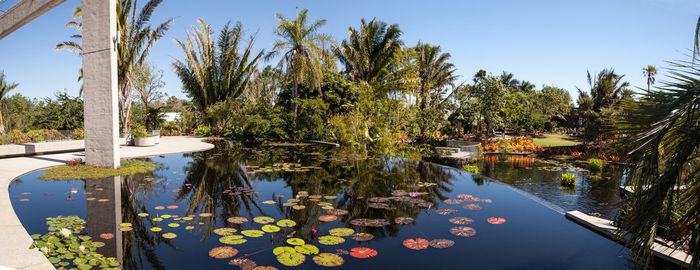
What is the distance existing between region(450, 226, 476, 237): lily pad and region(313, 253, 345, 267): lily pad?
1700 millimetres

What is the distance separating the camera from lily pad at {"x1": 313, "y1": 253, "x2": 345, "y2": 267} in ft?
10.8

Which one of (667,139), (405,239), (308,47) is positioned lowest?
(405,239)

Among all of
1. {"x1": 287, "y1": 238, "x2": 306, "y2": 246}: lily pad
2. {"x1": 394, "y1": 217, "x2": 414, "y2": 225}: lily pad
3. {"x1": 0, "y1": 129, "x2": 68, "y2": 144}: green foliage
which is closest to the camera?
{"x1": 287, "y1": 238, "x2": 306, "y2": 246}: lily pad

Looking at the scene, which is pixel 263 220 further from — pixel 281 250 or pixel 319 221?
pixel 281 250

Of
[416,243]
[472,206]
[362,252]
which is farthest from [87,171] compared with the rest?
[472,206]

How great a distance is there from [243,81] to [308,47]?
8.44 m

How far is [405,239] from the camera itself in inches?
158

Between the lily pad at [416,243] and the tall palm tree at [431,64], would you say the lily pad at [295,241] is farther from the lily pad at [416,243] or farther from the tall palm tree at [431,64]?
the tall palm tree at [431,64]

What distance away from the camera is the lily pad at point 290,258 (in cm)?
326

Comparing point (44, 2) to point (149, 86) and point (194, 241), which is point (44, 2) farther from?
point (149, 86)

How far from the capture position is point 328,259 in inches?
133

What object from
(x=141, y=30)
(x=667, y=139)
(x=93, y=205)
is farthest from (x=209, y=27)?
(x=667, y=139)

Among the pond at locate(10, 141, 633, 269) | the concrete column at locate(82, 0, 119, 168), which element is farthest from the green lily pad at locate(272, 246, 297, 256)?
the concrete column at locate(82, 0, 119, 168)

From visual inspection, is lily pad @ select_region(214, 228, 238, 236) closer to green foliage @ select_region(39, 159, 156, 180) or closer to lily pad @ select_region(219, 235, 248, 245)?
lily pad @ select_region(219, 235, 248, 245)
